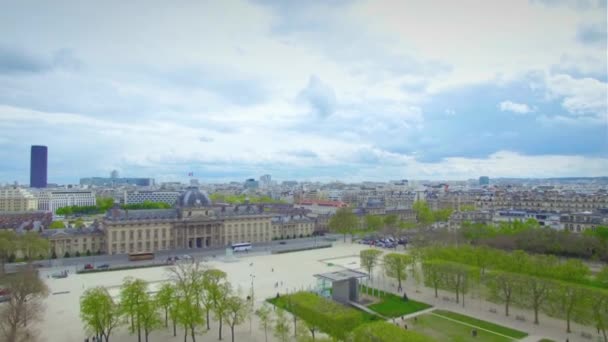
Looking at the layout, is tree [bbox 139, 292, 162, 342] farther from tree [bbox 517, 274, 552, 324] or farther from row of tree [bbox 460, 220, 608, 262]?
row of tree [bbox 460, 220, 608, 262]

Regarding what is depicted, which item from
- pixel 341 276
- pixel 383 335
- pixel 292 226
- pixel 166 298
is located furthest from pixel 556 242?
pixel 166 298

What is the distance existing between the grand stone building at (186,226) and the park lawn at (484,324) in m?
64.0

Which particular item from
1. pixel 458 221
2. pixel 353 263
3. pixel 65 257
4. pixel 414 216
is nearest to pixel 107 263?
pixel 65 257

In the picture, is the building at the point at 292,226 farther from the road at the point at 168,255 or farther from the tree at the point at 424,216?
the tree at the point at 424,216

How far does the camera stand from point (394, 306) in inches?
1982

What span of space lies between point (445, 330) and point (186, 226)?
6892cm

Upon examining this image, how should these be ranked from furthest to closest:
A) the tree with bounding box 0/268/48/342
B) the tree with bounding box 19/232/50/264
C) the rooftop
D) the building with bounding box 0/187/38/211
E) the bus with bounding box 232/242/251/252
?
1. the building with bounding box 0/187/38/211
2. the bus with bounding box 232/242/251/252
3. the tree with bounding box 19/232/50/264
4. the rooftop
5. the tree with bounding box 0/268/48/342

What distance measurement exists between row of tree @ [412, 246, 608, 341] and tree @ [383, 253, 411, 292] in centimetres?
290

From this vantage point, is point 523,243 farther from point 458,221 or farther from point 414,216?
point 414,216

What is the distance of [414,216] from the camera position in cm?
14525

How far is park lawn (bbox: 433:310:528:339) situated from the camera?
136 feet

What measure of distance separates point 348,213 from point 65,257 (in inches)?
2658

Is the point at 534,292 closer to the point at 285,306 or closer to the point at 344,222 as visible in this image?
the point at 285,306

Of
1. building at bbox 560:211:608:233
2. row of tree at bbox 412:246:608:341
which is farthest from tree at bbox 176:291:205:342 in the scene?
building at bbox 560:211:608:233
